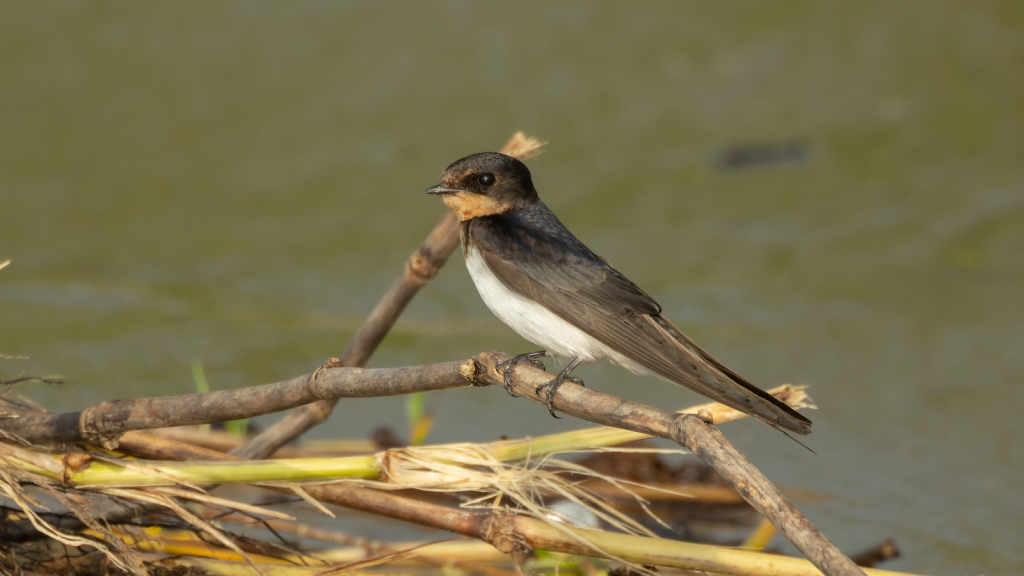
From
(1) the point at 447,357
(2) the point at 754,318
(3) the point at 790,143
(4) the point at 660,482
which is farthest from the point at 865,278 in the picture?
(4) the point at 660,482

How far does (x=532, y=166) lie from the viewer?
640 centimetres

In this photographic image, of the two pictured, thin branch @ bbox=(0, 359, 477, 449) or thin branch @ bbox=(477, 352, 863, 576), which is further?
thin branch @ bbox=(0, 359, 477, 449)

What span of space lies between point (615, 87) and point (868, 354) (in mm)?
2875

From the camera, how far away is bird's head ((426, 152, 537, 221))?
2352mm

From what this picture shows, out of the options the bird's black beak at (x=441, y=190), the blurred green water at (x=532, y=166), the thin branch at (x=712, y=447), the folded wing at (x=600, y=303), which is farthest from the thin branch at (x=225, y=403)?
the blurred green water at (x=532, y=166)

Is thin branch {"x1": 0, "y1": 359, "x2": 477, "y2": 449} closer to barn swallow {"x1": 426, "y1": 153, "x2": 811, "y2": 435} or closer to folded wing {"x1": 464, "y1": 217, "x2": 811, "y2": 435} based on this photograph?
barn swallow {"x1": 426, "y1": 153, "x2": 811, "y2": 435}

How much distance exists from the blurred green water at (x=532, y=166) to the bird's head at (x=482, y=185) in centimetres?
145

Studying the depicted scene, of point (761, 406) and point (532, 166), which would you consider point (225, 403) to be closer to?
point (761, 406)

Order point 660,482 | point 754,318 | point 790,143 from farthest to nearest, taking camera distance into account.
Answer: point 790,143 → point 754,318 → point 660,482

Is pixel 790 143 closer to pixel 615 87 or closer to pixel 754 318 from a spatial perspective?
pixel 615 87

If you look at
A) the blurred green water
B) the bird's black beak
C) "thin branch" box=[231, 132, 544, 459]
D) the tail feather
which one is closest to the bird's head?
the bird's black beak

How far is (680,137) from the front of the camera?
20.9 feet

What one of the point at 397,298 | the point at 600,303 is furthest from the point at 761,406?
the point at 397,298

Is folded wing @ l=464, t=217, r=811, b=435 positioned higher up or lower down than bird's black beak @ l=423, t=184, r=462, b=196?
lower down
